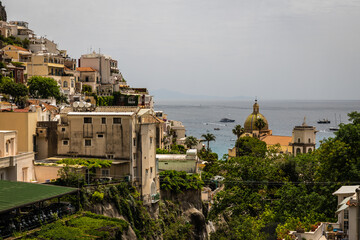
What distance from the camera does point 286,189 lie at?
34.9 metres

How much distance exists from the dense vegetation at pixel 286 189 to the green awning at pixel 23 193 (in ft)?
38.3

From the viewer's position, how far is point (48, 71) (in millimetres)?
76375

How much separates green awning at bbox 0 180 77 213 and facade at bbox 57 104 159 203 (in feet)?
28.9

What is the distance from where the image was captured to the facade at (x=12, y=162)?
27.7 meters

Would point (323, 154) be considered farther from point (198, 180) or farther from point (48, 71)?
point (48, 71)

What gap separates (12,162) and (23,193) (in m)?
6.06

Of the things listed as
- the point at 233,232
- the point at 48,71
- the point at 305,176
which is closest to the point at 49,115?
the point at 233,232

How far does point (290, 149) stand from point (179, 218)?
5706 cm

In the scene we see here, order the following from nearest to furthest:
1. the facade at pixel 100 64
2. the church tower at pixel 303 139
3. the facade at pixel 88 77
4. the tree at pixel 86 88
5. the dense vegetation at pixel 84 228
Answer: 1. the dense vegetation at pixel 84 228
2. the tree at pixel 86 88
3. the church tower at pixel 303 139
4. the facade at pixel 88 77
5. the facade at pixel 100 64

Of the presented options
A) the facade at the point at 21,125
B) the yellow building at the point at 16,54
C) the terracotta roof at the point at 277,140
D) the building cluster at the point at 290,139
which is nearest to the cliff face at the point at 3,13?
the yellow building at the point at 16,54

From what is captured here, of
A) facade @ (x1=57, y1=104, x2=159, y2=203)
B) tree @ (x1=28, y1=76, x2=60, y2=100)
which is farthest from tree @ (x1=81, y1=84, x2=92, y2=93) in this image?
facade @ (x1=57, y1=104, x2=159, y2=203)

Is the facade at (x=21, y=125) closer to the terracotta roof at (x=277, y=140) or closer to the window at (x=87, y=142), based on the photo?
the window at (x=87, y=142)

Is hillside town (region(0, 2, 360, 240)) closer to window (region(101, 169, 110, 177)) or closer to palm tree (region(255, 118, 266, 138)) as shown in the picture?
window (region(101, 169, 110, 177))

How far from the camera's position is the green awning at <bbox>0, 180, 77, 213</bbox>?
2103 centimetres
